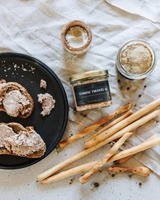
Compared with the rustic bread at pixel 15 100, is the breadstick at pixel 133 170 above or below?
below

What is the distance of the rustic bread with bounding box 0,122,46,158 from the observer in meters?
1.30

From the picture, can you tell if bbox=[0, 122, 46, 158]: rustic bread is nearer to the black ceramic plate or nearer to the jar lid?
the black ceramic plate

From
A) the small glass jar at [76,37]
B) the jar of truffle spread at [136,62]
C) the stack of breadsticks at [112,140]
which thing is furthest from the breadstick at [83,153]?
the small glass jar at [76,37]

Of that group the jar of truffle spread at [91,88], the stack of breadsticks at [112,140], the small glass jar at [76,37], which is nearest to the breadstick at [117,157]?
the stack of breadsticks at [112,140]

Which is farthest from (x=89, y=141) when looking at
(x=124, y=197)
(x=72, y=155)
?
(x=124, y=197)

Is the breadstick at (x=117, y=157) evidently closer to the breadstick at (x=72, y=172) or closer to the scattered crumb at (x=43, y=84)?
the breadstick at (x=72, y=172)

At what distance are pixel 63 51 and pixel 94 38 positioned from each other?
0.08 m

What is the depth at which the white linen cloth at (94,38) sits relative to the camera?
137cm

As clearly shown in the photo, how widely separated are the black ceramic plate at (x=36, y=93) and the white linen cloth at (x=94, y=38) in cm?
4

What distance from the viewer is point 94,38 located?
54.3 inches

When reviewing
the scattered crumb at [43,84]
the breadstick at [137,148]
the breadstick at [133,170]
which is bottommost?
the breadstick at [133,170]

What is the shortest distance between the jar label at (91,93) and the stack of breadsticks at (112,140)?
8 centimetres

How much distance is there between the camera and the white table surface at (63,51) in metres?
1.37

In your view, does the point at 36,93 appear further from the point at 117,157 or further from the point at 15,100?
the point at 117,157
